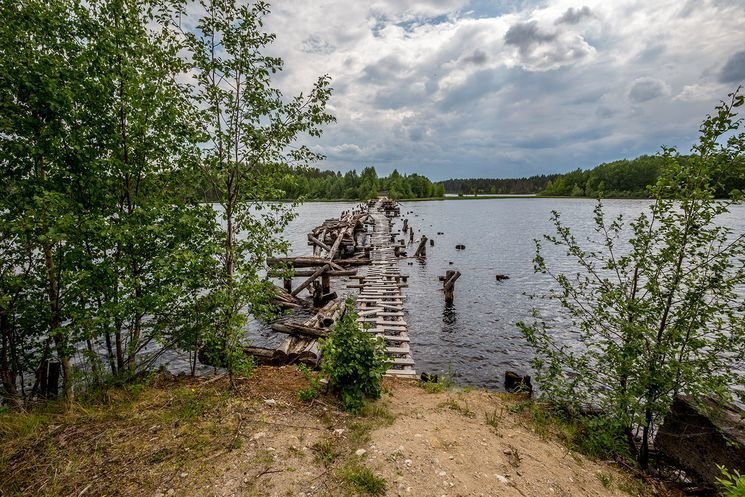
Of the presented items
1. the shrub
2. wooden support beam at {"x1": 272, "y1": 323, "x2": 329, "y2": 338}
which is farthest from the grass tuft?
wooden support beam at {"x1": 272, "y1": 323, "x2": 329, "y2": 338}

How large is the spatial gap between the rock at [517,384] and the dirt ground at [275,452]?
2.47 metres

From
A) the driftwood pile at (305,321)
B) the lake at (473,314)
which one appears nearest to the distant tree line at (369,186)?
the lake at (473,314)

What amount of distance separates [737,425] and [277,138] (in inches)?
361

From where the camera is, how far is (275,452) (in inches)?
182

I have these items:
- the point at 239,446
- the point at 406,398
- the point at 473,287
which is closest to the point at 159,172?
the point at 239,446

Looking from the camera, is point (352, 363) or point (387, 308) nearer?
point (352, 363)

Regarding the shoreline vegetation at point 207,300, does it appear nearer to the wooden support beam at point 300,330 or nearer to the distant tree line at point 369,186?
the wooden support beam at point 300,330

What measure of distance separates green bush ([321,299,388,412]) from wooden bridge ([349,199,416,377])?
40 centimetres

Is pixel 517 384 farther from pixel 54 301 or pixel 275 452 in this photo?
pixel 54 301

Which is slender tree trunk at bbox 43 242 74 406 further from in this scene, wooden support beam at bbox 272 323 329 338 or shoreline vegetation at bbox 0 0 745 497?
wooden support beam at bbox 272 323 329 338

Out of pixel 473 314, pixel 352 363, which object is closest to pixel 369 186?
pixel 473 314

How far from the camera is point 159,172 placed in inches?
244

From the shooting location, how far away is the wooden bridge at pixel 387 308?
9.45 meters

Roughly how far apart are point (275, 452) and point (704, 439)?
720 cm
